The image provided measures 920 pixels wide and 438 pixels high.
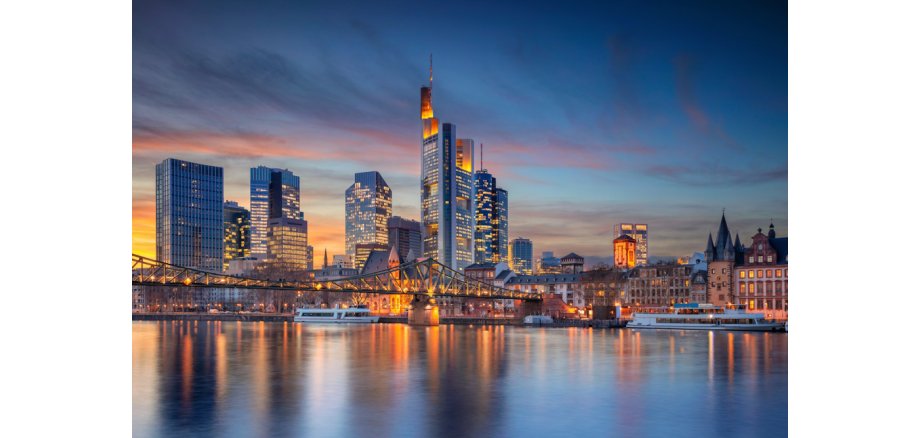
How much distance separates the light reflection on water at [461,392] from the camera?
1273 centimetres

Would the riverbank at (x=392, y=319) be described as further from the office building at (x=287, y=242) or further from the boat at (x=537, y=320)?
the office building at (x=287, y=242)

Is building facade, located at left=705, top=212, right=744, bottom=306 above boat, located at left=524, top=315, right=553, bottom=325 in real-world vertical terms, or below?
above

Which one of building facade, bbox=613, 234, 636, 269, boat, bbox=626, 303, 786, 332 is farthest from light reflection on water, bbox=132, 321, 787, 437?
building facade, bbox=613, 234, 636, 269

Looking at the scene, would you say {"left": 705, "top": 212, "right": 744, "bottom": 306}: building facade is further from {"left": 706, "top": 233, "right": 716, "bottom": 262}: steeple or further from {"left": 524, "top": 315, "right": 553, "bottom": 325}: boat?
{"left": 524, "top": 315, "right": 553, "bottom": 325}: boat

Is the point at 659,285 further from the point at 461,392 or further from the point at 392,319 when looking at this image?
the point at 461,392

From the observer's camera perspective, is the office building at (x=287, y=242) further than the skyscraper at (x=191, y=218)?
Yes

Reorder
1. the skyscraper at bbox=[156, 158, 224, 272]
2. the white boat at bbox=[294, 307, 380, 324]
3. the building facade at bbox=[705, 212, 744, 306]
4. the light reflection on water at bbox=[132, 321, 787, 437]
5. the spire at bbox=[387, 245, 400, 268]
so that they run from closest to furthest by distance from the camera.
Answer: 1. the light reflection on water at bbox=[132, 321, 787, 437]
2. the building facade at bbox=[705, 212, 744, 306]
3. the white boat at bbox=[294, 307, 380, 324]
4. the spire at bbox=[387, 245, 400, 268]
5. the skyscraper at bbox=[156, 158, 224, 272]

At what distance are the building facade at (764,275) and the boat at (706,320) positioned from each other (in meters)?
1.42

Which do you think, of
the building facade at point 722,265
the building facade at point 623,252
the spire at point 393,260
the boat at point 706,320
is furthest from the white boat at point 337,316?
the building facade at point 623,252

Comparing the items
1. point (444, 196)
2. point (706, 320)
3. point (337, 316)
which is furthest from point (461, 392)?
point (444, 196)

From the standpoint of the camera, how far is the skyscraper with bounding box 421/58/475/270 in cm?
14462

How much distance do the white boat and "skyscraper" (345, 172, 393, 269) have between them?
84.7 metres
